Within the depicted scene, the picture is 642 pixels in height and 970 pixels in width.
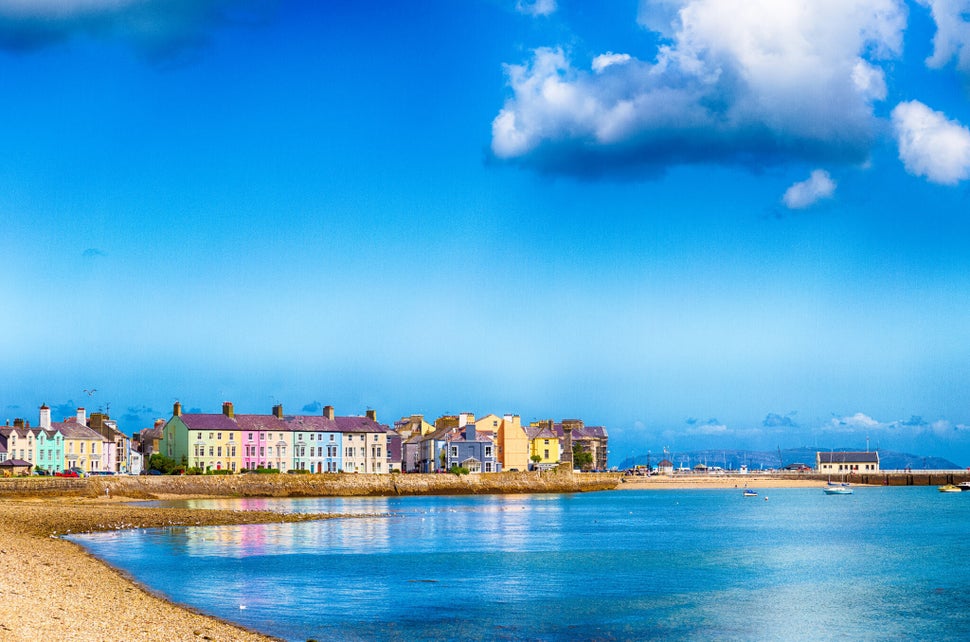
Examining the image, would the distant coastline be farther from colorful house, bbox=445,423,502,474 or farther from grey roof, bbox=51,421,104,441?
grey roof, bbox=51,421,104,441

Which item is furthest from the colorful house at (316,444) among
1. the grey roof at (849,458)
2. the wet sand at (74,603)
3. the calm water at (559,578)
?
the grey roof at (849,458)

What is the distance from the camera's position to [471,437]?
410 feet

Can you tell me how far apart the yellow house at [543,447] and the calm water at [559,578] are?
70.7 metres

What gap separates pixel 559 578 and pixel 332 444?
89.0 metres

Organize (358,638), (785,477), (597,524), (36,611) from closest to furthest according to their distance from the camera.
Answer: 1. (36,611)
2. (358,638)
3. (597,524)
4. (785,477)

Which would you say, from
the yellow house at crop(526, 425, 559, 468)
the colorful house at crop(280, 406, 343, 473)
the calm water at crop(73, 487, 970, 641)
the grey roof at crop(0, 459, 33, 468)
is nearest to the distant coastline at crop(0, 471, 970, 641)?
the calm water at crop(73, 487, 970, 641)

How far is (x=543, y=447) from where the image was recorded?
465 feet

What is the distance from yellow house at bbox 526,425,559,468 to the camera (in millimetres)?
140375

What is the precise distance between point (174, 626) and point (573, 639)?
362 inches

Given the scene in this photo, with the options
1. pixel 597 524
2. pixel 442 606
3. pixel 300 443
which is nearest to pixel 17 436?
pixel 300 443

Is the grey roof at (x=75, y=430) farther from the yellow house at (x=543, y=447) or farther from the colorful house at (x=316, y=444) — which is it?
the yellow house at (x=543, y=447)

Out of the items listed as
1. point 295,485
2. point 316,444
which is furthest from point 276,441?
point 295,485

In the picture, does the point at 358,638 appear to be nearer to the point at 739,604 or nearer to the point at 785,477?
the point at 739,604

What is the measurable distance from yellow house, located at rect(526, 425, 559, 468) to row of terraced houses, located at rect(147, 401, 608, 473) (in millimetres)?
191
